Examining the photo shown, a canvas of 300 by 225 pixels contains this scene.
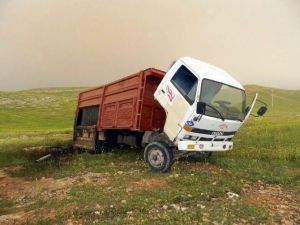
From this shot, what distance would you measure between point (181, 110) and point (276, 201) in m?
3.57

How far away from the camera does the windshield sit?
34.8 ft

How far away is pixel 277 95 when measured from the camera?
4624 inches

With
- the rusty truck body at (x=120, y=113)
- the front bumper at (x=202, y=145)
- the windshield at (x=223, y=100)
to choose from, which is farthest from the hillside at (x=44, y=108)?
the windshield at (x=223, y=100)

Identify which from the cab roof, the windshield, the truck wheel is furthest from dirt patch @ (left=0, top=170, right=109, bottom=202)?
the cab roof

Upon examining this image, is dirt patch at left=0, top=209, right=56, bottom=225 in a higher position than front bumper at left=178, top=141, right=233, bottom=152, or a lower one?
lower

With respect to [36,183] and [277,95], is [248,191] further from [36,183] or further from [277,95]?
[277,95]

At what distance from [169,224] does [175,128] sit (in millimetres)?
4347

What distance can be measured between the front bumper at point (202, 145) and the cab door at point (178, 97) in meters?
0.44

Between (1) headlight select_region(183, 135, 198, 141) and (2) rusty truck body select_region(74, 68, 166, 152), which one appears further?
(2) rusty truck body select_region(74, 68, 166, 152)

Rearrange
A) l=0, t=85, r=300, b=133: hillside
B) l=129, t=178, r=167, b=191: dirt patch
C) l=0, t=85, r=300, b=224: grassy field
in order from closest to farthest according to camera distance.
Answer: l=0, t=85, r=300, b=224: grassy field
l=129, t=178, r=167, b=191: dirt patch
l=0, t=85, r=300, b=133: hillside

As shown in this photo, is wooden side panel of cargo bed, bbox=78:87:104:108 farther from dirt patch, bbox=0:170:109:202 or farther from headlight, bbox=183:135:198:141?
headlight, bbox=183:135:198:141

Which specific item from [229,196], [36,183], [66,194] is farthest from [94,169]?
[229,196]

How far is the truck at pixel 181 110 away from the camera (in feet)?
34.7

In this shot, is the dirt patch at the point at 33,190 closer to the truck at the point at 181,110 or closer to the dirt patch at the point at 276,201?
the truck at the point at 181,110
